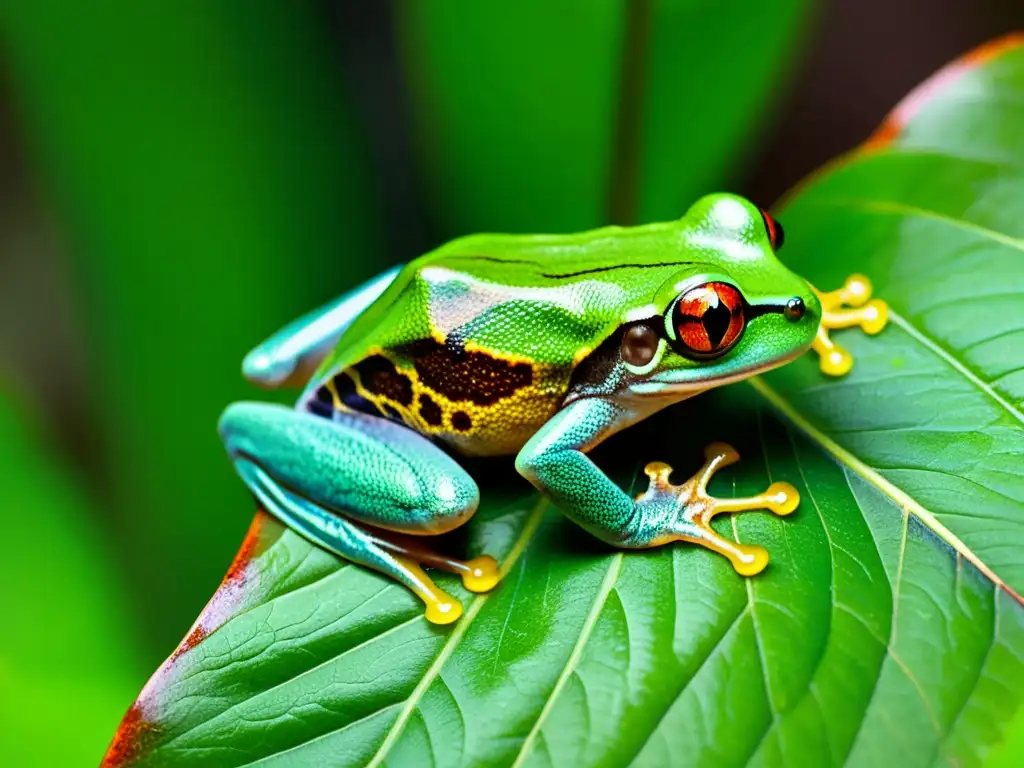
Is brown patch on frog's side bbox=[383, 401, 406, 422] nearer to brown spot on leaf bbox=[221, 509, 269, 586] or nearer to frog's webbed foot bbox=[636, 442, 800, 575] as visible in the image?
brown spot on leaf bbox=[221, 509, 269, 586]

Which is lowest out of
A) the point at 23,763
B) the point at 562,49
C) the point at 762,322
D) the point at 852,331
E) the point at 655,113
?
the point at 23,763

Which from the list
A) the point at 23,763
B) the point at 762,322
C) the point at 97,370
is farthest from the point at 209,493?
the point at 762,322

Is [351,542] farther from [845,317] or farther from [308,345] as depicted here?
[845,317]

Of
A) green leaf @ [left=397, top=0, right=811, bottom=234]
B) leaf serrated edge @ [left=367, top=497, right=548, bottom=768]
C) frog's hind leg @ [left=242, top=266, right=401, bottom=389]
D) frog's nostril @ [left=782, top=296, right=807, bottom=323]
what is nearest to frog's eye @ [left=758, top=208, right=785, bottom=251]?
frog's nostril @ [left=782, top=296, right=807, bottom=323]

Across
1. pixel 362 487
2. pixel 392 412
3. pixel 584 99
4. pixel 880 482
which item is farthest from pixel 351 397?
pixel 584 99

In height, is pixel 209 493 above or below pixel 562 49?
below

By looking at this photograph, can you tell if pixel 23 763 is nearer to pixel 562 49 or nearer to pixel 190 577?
pixel 190 577
